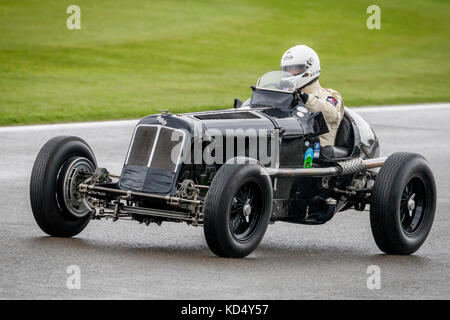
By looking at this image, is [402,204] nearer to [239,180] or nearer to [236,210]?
[236,210]

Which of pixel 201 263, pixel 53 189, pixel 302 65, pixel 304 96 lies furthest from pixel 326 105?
pixel 53 189

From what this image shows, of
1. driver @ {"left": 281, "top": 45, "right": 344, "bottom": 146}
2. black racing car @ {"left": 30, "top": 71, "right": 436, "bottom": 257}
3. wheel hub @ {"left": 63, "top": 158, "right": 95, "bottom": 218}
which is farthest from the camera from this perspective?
driver @ {"left": 281, "top": 45, "right": 344, "bottom": 146}

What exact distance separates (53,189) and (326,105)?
8.51ft

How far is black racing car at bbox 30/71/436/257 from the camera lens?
8.34 metres

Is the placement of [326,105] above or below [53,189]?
above

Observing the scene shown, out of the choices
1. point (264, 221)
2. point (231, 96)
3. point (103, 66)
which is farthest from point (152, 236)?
point (103, 66)

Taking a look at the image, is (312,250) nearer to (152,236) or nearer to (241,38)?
(152,236)

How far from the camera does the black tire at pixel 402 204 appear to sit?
880 centimetres

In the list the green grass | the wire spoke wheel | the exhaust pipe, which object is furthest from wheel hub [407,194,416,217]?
the green grass

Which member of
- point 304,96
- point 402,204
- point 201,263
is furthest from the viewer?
point 304,96

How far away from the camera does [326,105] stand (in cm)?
967

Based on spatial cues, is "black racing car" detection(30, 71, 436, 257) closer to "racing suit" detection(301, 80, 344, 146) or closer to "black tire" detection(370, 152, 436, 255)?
"black tire" detection(370, 152, 436, 255)

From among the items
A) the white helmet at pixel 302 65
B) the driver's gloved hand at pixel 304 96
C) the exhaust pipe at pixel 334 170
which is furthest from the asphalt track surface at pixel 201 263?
the white helmet at pixel 302 65

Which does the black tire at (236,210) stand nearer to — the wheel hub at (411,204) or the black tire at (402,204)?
the black tire at (402,204)
